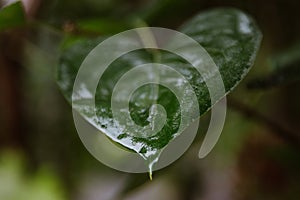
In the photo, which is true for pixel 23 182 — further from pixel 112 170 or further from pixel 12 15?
pixel 12 15

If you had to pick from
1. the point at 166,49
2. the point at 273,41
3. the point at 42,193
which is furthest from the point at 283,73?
the point at 42,193

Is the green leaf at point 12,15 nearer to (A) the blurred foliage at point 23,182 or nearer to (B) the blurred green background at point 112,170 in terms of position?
(B) the blurred green background at point 112,170

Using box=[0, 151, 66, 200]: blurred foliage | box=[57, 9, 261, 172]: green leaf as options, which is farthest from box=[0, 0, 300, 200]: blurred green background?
box=[57, 9, 261, 172]: green leaf

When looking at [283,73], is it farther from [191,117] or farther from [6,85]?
[6,85]

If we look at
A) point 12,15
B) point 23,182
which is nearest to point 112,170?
point 23,182

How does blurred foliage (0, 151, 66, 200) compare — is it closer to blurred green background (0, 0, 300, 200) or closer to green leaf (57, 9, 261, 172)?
blurred green background (0, 0, 300, 200)

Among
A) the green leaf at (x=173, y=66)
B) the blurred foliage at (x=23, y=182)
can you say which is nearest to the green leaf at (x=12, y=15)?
the green leaf at (x=173, y=66)
